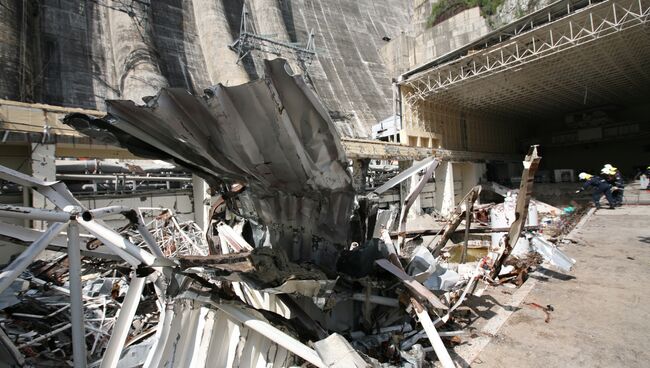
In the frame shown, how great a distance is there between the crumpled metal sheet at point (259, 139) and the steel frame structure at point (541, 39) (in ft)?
43.9

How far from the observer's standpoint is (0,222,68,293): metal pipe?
1.81 metres

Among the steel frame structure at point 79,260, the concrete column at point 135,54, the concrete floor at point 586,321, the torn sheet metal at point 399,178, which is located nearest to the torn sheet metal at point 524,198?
the concrete floor at point 586,321

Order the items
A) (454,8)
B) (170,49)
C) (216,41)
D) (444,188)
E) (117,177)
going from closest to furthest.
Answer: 1. (117,177)
2. (444,188)
3. (170,49)
4. (216,41)
5. (454,8)

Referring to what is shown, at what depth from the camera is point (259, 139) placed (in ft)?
6.61

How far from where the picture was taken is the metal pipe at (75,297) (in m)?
2.09

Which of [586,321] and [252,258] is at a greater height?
[252,258]

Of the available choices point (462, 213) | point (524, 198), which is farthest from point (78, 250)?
point (524, 198)

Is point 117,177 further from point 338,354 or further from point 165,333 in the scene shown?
point 338,354

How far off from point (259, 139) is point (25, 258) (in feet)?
5.42

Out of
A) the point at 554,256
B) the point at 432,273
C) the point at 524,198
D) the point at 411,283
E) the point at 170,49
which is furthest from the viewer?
the point at 170,49

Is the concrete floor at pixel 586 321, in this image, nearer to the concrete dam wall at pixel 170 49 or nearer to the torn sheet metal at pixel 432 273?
the torn sheet metal at pixel 432 273

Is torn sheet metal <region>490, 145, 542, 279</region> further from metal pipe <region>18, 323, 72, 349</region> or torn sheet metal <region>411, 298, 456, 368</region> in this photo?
metal pipe <region>18, 323, 72, 349</region>

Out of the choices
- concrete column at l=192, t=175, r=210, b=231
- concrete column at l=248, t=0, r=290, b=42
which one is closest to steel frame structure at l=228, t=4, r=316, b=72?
concrete column at l=248, t=0, r=290, b=42

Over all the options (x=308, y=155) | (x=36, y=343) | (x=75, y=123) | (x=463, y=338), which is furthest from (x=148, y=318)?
(x=463, y=338)
